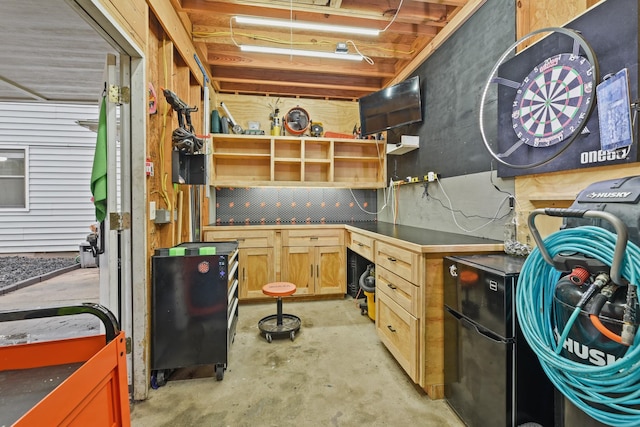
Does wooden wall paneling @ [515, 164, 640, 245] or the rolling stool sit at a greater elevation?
wooden wall paneling @ [515, 164, 640, 245]

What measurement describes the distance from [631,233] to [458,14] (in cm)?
255

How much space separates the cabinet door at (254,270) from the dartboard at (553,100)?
289 centimetres

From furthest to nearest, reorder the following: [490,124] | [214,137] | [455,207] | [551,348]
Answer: [214,137] < [455,207] < [490,124] < [551,348]

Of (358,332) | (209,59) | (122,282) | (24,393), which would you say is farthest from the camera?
(209,59)

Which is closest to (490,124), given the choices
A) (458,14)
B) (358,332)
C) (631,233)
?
(458,14)

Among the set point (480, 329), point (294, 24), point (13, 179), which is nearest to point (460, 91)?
point (294, 24)

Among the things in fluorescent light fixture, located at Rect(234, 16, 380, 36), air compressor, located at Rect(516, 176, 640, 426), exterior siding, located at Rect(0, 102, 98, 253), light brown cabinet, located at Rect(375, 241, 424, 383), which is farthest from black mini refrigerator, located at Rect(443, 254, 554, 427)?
exterior siding, located at Rect(0, 102, 98, 253)

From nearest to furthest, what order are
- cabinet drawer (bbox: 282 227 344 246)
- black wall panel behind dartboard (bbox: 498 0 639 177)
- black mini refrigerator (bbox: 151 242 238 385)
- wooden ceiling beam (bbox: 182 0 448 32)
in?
black wall panel behind dartboard (bbox: 498 0 639 177) → black mini refrigerator (bbox: 151 242 238 385) → wooden ceiling beam (bbox: 182 0 448 32) → cabinet drawer (bbox: 282 227 344 246)

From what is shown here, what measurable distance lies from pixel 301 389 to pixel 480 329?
124 cm

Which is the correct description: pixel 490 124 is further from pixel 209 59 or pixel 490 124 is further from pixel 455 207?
pixel 209 59

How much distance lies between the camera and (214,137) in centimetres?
391

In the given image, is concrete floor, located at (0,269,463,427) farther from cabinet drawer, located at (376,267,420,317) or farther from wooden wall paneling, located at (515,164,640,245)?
wooden wall paneling, located at (515,164,640,245)

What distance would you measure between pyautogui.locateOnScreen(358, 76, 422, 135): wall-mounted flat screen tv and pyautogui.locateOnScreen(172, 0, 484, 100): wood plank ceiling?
1.27ft

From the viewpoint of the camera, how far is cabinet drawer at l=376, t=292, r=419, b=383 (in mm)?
1900
